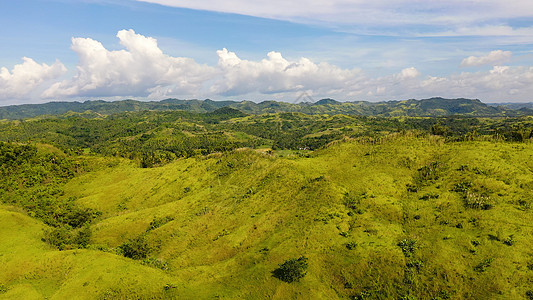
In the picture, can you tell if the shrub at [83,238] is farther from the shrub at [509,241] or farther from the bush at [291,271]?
the shrub at [509,241]

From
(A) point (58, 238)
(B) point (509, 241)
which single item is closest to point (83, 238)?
(A) point (58, 238)

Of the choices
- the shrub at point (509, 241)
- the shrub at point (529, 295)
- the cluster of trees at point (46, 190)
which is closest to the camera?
the shrub at point (529, 295)

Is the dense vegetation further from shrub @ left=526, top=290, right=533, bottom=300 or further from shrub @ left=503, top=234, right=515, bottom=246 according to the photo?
shrub @ left=526, top=290, right=533, bottom=300

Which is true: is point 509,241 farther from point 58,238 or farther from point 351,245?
point 58,238

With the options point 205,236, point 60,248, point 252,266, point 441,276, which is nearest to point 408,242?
point 441,276

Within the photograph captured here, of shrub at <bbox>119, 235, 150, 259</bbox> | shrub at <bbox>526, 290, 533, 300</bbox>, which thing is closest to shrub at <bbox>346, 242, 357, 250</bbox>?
shrub at <bbox>526, 290, 533, 300</bbox>

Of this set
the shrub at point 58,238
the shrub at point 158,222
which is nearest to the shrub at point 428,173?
the shrub at point 158,222
